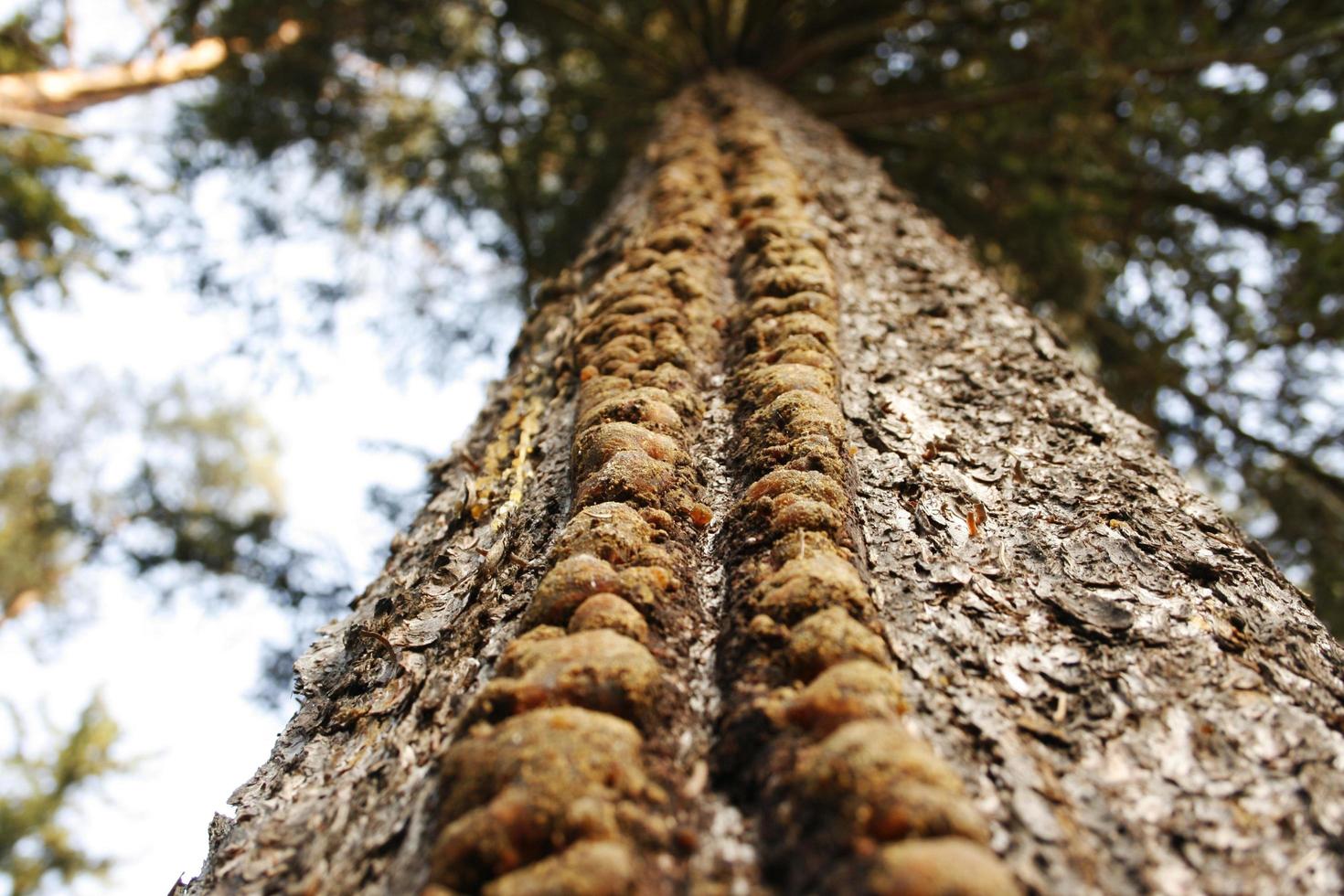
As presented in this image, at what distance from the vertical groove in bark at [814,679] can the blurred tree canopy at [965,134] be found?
8.20 ft

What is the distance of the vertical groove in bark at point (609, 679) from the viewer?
0.72 metres

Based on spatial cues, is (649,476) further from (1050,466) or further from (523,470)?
(1050,466)

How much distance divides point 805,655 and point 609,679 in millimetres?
230

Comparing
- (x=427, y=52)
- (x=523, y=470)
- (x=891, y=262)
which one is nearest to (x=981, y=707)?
(x=523, y=470)

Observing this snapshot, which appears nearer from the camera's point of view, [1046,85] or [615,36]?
[1046,85]

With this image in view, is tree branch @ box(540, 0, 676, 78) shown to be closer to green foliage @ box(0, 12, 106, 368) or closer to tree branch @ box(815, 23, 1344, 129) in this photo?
tree branch @ box(815, 23, 1344, 129)

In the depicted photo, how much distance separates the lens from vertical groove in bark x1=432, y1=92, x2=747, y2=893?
2.35 feet

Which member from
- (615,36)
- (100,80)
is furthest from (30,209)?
(615,36)

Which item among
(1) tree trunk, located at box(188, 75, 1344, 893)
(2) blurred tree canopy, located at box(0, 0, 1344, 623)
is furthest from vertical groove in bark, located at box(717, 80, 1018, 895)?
(2) blurred tree canopy, located at box(0, 0, 1344, 623)

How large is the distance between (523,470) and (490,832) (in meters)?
0.91

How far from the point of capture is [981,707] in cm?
92

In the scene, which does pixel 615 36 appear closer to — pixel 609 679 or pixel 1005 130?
pixel 1005 130

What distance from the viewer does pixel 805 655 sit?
889 mm

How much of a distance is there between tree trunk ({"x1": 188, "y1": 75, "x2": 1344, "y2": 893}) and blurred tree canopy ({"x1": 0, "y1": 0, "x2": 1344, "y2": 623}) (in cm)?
234
